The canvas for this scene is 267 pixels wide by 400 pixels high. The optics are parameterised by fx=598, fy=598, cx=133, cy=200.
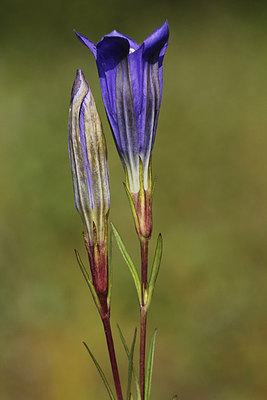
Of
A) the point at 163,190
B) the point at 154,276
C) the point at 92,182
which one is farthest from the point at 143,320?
the point at 163,190

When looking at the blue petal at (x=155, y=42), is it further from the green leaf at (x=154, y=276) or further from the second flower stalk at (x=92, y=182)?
the green leaf at (x=154, y=276)

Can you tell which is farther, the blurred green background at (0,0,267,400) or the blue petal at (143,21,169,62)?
the blurred green background at (0,0,267,400)

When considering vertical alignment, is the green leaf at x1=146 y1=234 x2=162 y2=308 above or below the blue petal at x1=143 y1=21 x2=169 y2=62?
below

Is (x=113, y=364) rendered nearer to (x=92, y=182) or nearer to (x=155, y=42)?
(x=92, y=182)

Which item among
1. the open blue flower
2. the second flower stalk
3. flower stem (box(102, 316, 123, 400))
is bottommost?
flower stem (box(102, 316, 123, 400))

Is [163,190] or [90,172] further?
[163,190]

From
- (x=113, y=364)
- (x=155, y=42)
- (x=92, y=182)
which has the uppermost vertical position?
(x=155, y=42)

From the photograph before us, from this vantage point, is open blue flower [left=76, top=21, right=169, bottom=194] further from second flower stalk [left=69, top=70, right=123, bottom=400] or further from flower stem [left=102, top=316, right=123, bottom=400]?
flower stem [left=102, top=316, right=123, bottom=400]

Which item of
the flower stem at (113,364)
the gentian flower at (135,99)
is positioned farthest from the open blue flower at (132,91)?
the flower stem at (113,364)

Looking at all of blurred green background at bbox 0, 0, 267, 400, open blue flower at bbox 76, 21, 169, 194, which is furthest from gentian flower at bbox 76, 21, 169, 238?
blurred green background at bbox 0, 0, 267, 400
